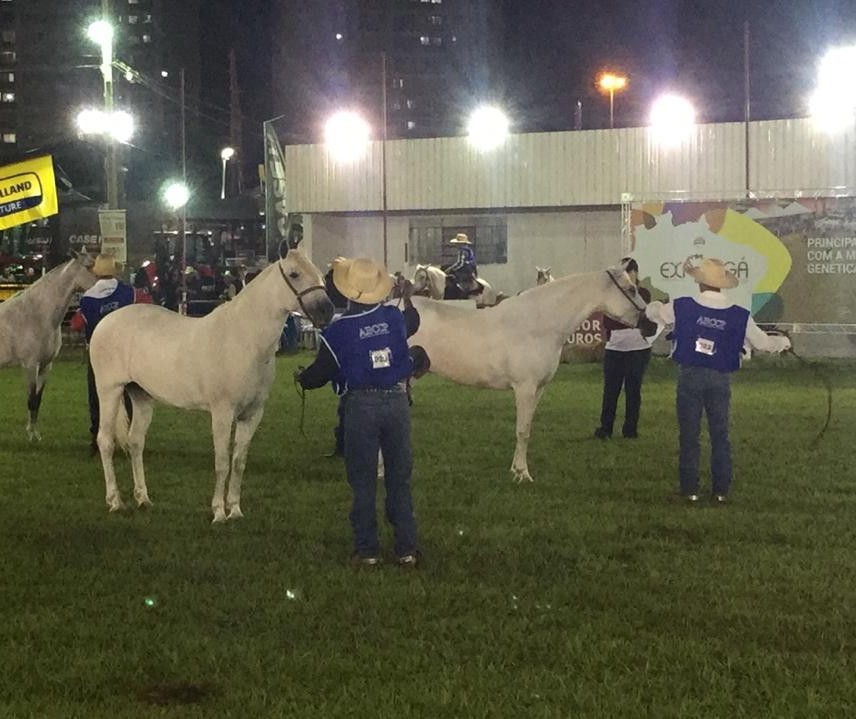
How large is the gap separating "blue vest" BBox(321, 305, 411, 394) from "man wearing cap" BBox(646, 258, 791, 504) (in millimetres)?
3202

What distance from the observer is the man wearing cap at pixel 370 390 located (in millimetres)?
7496

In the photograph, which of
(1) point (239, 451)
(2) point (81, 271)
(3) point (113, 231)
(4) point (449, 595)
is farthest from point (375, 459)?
(3) point (113, 231)

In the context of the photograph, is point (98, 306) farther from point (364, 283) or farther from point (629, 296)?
point (364, 283)

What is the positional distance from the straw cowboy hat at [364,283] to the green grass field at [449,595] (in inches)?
67.5

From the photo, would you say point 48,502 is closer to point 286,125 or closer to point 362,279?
point 362,279

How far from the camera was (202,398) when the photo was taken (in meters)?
9.25

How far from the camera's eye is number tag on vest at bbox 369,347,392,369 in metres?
7.49

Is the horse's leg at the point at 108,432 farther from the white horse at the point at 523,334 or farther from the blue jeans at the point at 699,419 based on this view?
the blue jeans at the point at 699,419

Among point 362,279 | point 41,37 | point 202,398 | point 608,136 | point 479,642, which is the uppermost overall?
point 41,37

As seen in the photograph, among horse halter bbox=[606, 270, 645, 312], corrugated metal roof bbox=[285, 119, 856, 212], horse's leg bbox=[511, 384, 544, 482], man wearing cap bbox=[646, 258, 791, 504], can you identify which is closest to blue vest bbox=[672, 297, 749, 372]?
man wearing cap bbox=[646, 258, 791, 504]

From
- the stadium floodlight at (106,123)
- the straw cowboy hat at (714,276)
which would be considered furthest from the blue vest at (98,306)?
the stadium floodlight at (106,123)

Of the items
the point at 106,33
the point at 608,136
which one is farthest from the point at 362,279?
the point at 608,136

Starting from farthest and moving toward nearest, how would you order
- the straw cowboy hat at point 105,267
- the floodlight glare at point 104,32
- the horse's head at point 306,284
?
the floodlight glare at point 104,32 < the straw cowboy hat at point 105,267 < the horse's head at point 306,284

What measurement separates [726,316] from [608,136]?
67.6ft
